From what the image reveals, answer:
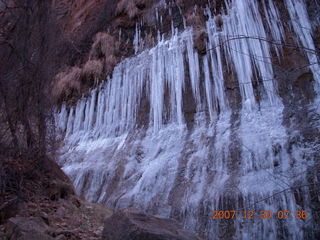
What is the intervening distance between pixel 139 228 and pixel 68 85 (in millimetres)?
9391

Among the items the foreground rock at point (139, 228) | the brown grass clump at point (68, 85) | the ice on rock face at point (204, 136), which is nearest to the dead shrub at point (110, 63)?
the ice on rock face at point (204, 136)

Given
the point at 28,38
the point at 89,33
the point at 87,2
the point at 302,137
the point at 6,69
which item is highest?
the point at 87,2

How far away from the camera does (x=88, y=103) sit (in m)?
10.7

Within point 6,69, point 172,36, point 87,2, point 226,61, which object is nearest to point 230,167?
point 226,61

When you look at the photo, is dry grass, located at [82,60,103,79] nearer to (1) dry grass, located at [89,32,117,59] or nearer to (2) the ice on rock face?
(1) dry grass, located at [89,32,117,59]

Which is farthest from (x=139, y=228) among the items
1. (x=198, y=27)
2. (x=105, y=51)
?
(x=105, y=51)

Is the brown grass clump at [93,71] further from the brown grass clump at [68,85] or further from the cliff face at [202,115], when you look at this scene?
the brown grass clump at [68,85]

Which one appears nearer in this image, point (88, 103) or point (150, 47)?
point (150, 47)

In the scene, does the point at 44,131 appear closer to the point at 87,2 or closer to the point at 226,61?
the point at 226,61

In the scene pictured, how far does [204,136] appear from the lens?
6781 millimetres

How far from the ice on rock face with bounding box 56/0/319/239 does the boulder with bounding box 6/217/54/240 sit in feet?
9.22

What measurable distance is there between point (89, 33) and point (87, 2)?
3.13 m

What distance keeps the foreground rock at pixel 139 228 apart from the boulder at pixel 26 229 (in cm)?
69

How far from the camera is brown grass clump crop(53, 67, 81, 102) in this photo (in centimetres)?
1145
